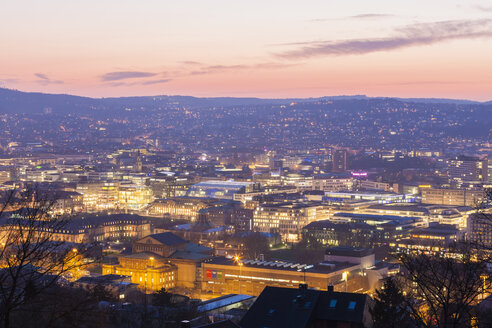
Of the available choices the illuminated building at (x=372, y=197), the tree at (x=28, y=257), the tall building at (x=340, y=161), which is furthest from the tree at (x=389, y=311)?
the tall building at (x=340, y=161)

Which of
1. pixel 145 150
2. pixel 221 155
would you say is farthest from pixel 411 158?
pixel 145 150

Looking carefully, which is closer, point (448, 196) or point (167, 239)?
point (167, 239)

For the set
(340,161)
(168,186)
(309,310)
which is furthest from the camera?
(340,161)

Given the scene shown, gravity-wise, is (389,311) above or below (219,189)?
above

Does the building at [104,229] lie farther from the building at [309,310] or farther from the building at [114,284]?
the building at [309,310]

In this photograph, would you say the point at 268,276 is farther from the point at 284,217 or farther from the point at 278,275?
the point at 284,217

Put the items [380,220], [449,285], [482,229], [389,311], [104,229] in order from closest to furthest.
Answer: [449,285] → [389,311] → [482,229] → [104,229] → [380,220]

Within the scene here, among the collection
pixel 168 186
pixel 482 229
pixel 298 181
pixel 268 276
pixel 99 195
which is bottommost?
pixel 298 181

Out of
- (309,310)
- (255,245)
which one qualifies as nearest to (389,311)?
(309,310)
